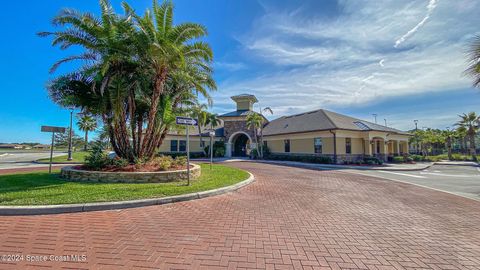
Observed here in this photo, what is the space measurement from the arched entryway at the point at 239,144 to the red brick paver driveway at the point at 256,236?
27.2 metres

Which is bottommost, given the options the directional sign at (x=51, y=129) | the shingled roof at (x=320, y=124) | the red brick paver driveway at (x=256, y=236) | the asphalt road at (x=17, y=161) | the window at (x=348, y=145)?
the red brick paver driveway at (x=256, y=236)

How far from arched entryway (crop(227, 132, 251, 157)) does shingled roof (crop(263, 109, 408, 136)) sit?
4658mm

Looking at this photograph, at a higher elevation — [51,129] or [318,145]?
[51,129]

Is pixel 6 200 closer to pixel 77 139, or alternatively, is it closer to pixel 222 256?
pixel 222 256

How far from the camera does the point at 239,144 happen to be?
3744cm

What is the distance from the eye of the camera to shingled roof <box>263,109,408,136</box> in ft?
76.3

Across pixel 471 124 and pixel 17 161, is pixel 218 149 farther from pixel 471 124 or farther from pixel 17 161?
pixel 471 124

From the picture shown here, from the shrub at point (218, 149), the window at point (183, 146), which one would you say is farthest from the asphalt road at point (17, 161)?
the shrub at point (218, 149)

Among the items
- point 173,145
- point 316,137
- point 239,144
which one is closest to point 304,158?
point 316,137

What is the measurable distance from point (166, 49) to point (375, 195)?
34.6ft

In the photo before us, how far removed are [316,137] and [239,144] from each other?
16263mm

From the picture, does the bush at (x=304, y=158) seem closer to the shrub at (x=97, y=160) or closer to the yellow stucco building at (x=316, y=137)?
the yellow stucco building at (x=316, y=137)

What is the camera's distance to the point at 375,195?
7.95 meters

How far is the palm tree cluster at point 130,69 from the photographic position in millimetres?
9312
